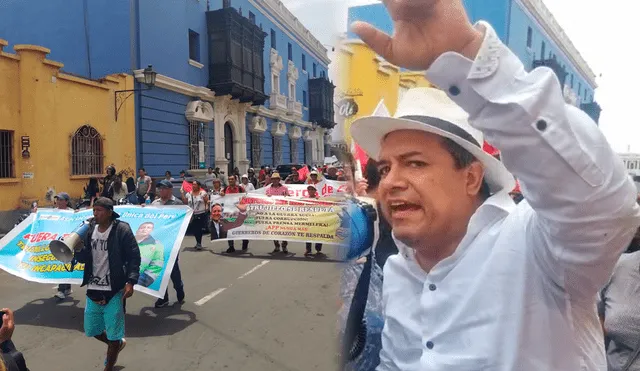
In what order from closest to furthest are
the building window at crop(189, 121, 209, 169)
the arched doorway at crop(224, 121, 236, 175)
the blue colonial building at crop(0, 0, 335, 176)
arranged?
the blue colonial building at crop(0, 0, 335, 176)
the building window at crop(189, 121, 209, 169)
the arched doorway at crop(224, 121, 236, 175)

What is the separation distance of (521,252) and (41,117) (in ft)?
31.7

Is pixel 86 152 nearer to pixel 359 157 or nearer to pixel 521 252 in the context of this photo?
pixel 359 157

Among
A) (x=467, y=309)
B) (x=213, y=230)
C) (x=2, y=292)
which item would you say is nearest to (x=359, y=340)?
(x=467, y=309)

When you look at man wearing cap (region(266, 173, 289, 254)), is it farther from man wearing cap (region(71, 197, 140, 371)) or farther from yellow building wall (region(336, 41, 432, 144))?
yellow building wall (region(336, 41, 432, 144))

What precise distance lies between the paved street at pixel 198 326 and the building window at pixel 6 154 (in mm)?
3264

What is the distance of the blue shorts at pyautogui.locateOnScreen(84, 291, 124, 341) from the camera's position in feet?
9.89

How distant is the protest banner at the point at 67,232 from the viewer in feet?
13.5

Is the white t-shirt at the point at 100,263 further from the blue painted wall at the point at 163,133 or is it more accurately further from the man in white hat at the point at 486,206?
the blue painted wall at the point at 163,133

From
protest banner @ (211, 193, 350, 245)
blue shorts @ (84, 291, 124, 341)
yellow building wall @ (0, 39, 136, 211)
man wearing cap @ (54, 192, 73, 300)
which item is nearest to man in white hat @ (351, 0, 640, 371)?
blue shorts @ (84, 291, 124, 341)

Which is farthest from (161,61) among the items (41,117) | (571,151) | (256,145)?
(571,151)

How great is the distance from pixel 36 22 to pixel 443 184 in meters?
11.5

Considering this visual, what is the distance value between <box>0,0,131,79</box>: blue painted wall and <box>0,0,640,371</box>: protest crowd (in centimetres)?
1052

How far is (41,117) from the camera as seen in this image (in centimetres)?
866

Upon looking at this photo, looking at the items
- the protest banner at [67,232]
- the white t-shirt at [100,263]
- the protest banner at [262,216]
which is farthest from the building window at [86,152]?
the white t-shirt at [100,263]
